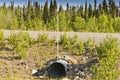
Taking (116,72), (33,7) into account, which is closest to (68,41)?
(116,72)

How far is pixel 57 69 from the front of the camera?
15414 millimetres

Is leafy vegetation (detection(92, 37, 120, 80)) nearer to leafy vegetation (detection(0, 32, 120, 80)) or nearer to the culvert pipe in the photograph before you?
leafy vegetation (detection(0, 32, 120, 80))

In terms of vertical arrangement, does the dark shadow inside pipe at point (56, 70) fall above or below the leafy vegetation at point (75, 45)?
below

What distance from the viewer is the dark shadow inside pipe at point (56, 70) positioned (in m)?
14.6

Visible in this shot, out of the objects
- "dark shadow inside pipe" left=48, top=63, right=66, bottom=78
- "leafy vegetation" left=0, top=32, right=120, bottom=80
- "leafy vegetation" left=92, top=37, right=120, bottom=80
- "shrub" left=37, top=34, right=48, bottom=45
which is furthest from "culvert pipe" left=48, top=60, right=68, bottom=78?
"shrub" left=37, top=34, right=48, bottom=45

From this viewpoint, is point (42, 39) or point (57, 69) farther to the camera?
point (42, 39)

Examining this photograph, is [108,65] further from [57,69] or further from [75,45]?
[75,45]

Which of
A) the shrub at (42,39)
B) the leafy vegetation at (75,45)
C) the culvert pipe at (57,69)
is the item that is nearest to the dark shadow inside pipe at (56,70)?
the culvert pipe at (57,69)

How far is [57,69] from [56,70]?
19 cm

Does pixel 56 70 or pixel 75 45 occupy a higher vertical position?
pixel 75 45

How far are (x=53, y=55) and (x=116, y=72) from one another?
4494 mm

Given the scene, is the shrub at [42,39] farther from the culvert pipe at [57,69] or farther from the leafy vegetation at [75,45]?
the culvert pipe at [57,69]

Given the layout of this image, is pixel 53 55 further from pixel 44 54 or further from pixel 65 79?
pixel 65 79

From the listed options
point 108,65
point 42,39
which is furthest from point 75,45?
point 108,65
